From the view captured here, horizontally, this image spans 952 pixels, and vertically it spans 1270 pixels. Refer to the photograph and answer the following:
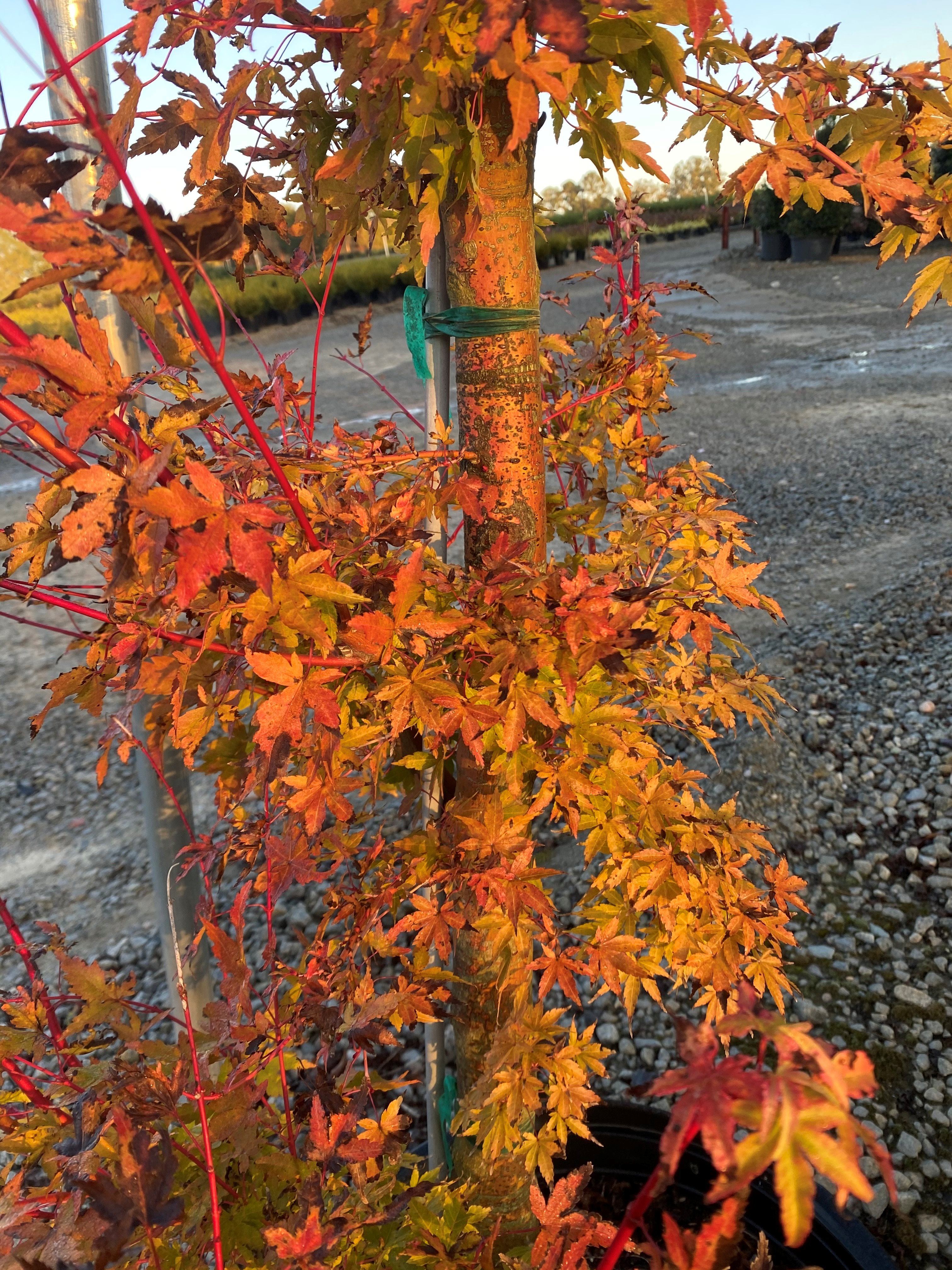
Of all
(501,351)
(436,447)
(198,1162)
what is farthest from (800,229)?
(198,1162)

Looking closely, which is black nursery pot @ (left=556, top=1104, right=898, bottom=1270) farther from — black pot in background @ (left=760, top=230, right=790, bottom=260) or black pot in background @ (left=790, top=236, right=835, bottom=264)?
black pot in background @ (left=760, top=230, right=790, bottom=260)

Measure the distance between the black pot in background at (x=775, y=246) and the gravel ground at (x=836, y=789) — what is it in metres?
9.39

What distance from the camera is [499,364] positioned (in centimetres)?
96

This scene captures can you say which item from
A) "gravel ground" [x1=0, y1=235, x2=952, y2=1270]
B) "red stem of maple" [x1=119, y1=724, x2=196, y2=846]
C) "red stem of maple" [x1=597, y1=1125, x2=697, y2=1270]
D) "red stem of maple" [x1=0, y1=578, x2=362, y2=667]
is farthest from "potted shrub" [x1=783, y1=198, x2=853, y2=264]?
"red stem of maple" [x1=597, y1=1125, x2=697, y2=1270]

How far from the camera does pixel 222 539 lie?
0.60 metres

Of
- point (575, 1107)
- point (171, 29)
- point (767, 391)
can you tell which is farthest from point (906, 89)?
point (767, 391)

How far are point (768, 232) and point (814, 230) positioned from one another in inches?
35.0

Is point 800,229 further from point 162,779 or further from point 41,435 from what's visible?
point 41,435

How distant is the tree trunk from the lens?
888mm

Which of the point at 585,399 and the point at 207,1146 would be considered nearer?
the point at 207,1146

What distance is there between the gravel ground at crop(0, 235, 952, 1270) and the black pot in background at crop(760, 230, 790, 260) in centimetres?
939

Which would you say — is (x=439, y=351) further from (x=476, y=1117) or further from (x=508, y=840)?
(x=476, y=1117)

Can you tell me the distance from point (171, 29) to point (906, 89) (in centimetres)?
77

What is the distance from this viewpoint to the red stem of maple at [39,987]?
852 millimetres
